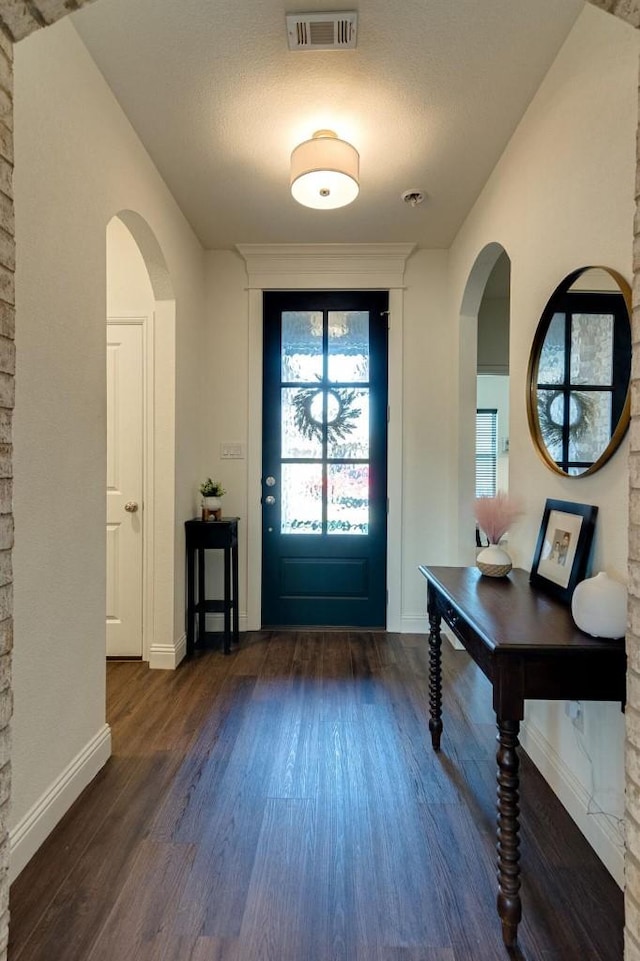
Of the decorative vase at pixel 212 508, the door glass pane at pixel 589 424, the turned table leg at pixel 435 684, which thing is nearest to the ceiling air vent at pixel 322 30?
the door glass pane at pixel 589 424

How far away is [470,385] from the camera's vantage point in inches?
120

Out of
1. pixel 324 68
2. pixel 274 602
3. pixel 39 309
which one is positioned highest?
pixel 324 68

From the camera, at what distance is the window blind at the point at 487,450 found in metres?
5.94

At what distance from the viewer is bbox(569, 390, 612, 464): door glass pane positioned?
144cm

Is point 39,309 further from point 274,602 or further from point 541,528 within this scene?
point 274,602

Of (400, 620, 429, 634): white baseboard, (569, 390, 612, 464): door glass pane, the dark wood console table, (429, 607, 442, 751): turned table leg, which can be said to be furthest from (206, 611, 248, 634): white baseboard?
(569, 390, 612, 464): door glass pane

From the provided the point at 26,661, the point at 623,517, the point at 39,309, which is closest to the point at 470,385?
the point at 623,517

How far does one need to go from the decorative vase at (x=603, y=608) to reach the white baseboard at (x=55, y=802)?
66.6 inches

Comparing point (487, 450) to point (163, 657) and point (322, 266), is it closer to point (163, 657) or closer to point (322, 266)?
point (322, 266)

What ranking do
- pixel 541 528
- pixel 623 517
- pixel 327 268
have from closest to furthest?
pixel 623 517 < pixel 541 528 < pixel 327 268

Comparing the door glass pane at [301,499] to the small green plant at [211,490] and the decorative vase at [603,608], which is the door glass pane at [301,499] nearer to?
the small green plant at [211,490]

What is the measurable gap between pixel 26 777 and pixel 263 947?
823 millimetres

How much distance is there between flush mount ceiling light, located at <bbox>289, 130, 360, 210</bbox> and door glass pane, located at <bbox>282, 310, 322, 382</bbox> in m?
1.12

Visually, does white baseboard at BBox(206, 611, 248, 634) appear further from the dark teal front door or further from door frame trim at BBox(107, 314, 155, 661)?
door frame trim at BBox(107, 314, 155, 661)
